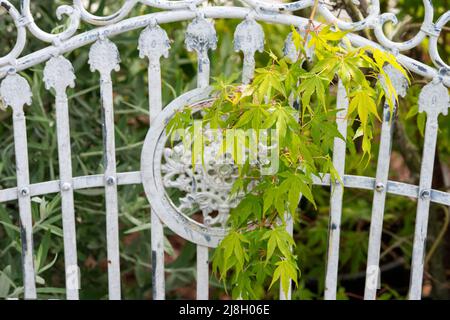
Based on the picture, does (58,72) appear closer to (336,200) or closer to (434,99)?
(336,200)

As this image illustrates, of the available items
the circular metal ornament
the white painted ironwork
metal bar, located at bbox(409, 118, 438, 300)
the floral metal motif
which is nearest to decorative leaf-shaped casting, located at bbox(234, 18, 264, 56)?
the white painted ironwork

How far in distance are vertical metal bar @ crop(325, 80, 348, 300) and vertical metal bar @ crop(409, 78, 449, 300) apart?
194 millimetres

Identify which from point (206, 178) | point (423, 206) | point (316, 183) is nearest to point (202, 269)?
point (206, 178)

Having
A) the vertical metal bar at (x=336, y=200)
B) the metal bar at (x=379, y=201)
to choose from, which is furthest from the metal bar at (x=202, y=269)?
the metal bar at (x=379, y=201)

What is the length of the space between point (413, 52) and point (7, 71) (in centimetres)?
132

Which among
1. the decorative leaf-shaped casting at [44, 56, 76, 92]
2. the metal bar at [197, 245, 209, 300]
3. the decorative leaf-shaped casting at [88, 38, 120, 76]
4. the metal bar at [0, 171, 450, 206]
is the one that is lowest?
the metal bar at [197, 245, 209, 300]

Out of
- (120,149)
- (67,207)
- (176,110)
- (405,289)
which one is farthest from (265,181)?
(405,289)

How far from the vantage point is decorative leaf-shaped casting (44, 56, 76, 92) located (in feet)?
5.86

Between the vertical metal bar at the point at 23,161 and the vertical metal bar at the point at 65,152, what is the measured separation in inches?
2.9

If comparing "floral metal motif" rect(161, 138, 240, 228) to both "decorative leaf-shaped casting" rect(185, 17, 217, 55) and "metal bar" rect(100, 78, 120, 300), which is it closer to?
"metal bar" rect(100, 78, 120, 300)

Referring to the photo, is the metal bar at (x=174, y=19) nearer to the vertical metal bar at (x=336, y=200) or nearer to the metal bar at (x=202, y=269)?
the vertical metal bar at (x=336, y=200)
